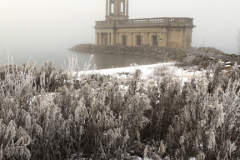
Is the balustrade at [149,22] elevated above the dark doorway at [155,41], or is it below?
above

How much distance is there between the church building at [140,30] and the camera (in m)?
27.5

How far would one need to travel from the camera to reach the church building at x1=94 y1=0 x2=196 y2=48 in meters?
27.5

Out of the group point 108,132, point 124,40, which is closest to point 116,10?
point 124,40

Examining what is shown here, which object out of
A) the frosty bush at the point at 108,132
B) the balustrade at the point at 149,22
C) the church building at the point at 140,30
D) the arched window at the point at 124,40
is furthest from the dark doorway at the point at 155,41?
the frosty bush at the point at 108,132

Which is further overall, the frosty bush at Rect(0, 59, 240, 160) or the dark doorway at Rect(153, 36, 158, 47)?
the dark doorway at Rect(153, 36, 158, 47)

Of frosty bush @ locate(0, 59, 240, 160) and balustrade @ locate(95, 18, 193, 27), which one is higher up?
balustrade @ locate(95, 18, 193, 27)

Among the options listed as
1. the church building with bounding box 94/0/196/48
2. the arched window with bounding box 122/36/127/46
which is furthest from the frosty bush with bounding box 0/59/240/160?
the arched window with bounding box 122/36/127/46

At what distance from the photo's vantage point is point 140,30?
101 feet

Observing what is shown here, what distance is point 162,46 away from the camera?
28438 mm

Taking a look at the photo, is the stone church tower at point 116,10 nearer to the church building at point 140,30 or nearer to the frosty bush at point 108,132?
the church building at point 140,30

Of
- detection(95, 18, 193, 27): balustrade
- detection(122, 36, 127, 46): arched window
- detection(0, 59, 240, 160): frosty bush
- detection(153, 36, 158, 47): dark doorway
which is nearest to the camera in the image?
detection(0, 59, 240, 160): frosty bush

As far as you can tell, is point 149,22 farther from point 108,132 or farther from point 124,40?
point 108,132

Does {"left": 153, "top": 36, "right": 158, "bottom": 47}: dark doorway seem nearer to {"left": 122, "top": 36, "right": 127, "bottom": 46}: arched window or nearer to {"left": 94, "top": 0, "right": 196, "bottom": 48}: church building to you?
{"left": 94, "top": 0, "right": 196, "bottom": 48}: church building

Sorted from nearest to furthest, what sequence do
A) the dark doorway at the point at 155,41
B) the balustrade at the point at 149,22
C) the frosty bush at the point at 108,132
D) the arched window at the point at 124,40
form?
the frosty bush at the point at 108,132 < the balustrade at the point at 149,22 < the dark doorway at the point at 155,41 < the arched window at the point at 124,40
